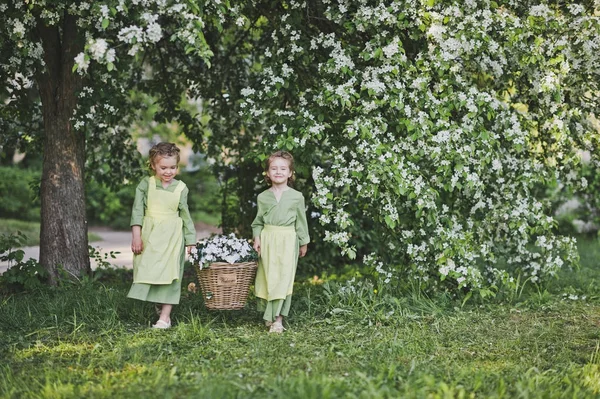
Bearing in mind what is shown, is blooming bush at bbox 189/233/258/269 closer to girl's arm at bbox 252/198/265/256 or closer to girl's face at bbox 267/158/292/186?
girl's arm at bbox 252/198/265/256

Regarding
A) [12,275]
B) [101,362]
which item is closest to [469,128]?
[101,362]

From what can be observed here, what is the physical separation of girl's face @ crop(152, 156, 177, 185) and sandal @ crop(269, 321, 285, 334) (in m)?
1.34

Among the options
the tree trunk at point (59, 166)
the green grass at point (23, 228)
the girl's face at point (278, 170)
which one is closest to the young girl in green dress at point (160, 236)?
the girl's face at point (278, 170)

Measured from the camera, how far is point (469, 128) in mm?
5543

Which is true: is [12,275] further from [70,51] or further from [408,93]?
[408,93]

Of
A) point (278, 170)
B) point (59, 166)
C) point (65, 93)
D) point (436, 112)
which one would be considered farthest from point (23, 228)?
point (436, 112)

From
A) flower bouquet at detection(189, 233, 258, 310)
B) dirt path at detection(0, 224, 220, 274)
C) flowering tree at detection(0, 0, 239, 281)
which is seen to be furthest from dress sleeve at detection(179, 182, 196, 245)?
dirt path at detection(0, 224, 220, 274)

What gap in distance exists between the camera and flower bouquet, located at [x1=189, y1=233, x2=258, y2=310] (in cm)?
500

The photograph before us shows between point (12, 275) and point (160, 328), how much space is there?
6.80ft

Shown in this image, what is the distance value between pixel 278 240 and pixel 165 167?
3.30 ft

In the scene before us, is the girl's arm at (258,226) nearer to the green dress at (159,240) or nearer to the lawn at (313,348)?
the green dress at (159,240)

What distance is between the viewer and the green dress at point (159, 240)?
199 inches

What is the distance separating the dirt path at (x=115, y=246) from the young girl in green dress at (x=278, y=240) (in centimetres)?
258

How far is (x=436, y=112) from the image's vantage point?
5445mm
